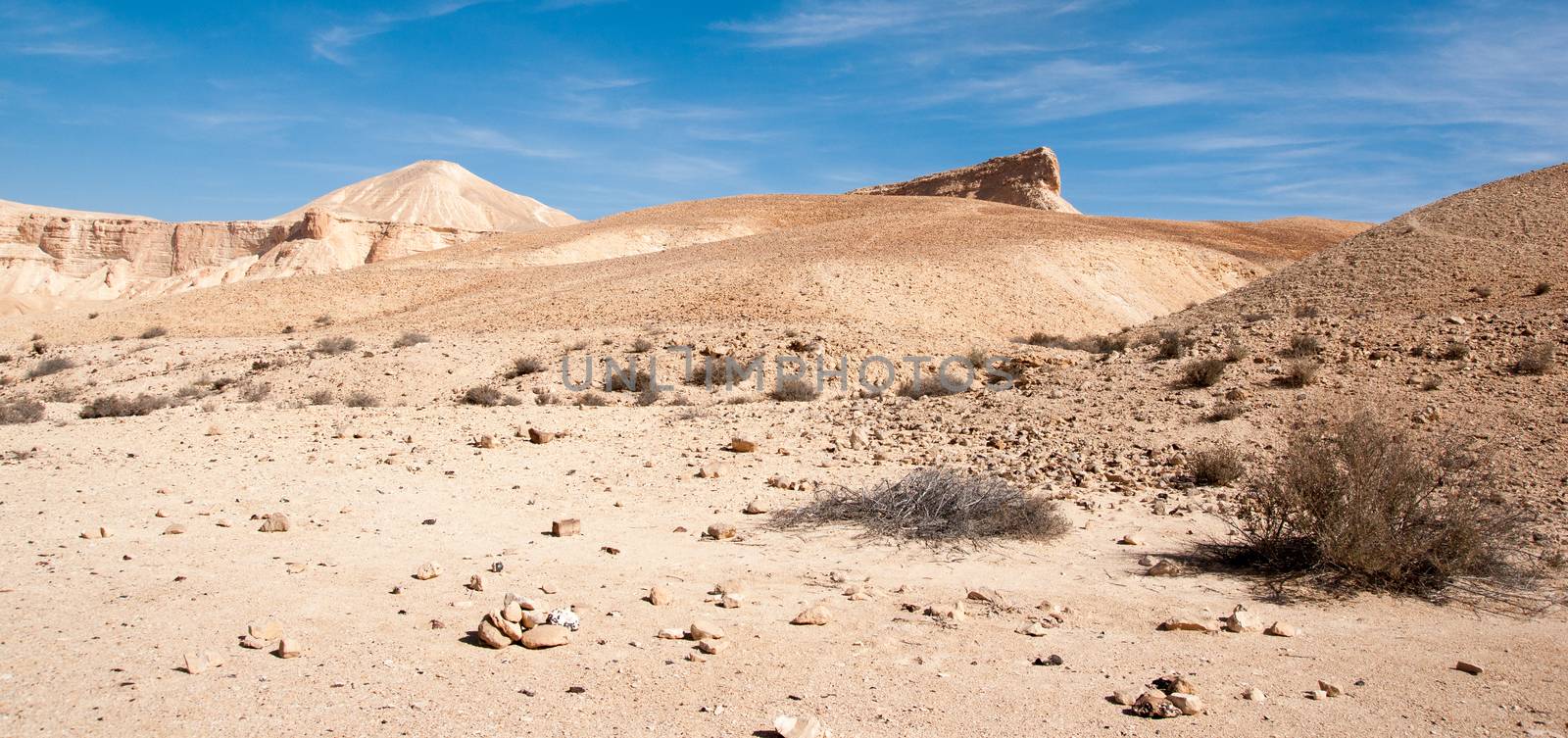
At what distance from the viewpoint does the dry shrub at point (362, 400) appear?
1410 cm

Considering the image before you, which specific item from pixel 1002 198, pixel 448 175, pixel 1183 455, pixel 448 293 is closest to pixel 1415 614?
pixel 1183 455

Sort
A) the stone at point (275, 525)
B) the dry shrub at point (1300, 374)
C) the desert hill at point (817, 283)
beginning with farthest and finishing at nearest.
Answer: the desert hill at point (817, 283) → the dry shrub at point (1300, 374) → the stone at point (275, 525)

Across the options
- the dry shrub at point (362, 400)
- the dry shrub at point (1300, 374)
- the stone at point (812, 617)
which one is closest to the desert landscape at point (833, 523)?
the stone at point (812, 617)

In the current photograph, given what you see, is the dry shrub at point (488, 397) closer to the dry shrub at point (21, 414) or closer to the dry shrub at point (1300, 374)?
the dry shrub at point (21, 414)

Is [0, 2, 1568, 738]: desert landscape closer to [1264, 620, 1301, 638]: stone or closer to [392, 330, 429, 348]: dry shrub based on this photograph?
[1264, 620, 1301, 638]: stone

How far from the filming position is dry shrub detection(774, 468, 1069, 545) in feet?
23.0

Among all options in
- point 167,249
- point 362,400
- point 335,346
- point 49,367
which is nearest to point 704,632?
point 362,400

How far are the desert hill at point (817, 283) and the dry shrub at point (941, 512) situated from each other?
34.9 ft

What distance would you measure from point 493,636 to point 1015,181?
5630 cm

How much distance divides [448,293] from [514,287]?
2645 mm

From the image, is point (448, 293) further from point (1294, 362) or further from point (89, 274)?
point (89, 274)

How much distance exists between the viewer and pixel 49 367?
19.1 metres

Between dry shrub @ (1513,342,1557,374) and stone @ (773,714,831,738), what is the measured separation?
388 inches

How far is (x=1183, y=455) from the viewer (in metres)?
9.20
